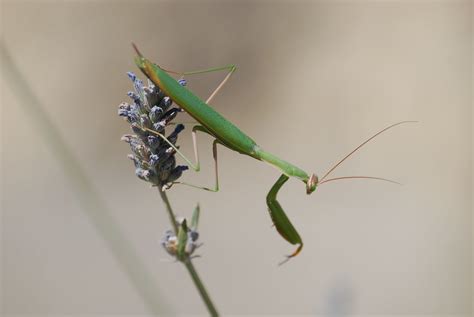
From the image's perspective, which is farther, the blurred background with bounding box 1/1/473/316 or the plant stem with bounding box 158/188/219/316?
the blurred background with bounding box 1/1/473/316

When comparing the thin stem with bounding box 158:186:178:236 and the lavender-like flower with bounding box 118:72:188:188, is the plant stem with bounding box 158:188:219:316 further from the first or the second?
the lavender-like flower with bounding box 118:72:188:188

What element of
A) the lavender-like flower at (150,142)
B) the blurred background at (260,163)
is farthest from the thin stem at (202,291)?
the blurred background at (260,163)

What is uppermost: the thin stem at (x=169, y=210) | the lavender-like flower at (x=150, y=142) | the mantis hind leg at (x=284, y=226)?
the lavender-like flower at (x=150, y=142)

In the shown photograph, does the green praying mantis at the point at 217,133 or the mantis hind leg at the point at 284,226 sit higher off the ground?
the green praying mantis at the point at 217,133

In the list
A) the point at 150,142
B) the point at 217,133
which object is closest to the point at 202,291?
the point at 150,142

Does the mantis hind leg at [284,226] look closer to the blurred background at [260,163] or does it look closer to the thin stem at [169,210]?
the thin stem at [169,210]

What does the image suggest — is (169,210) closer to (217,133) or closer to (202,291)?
(202,291)

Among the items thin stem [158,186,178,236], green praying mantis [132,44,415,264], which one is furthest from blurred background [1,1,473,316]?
thin stem [158,186,178,236]
